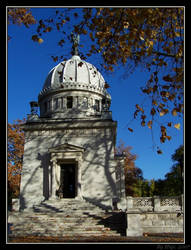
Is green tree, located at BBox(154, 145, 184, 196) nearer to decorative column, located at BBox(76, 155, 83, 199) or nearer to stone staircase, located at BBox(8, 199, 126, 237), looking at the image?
decorative column, located at BBox(76, 155, 83, 199)

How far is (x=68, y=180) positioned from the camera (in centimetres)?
1953

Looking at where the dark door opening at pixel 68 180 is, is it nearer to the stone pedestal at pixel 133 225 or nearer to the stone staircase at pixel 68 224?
the stone staircase at pixel 68 224

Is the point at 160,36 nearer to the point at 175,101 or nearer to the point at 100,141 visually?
the point at 175,101

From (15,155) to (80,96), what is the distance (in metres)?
11.1

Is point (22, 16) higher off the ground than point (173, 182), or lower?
higher

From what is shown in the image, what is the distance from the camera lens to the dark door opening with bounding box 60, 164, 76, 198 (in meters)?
19.2

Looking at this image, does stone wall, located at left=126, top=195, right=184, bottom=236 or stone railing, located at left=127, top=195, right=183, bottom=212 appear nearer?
stone wall, located at left=126, top=195, right=184, bottom=236

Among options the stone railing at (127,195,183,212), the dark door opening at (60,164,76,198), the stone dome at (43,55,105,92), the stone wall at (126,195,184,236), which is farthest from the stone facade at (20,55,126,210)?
the stone wall at (126,195,184,236)

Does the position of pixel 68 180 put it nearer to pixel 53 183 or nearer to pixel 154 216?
pixel 53 183

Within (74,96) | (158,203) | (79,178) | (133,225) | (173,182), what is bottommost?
(173,182)

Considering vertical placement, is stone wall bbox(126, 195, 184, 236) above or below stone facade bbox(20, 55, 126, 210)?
below

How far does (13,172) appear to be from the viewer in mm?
28203

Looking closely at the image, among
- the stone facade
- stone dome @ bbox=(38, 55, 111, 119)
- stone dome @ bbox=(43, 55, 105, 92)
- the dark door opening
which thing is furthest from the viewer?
stone dome @ bbox=(43, 55, 105, 92)

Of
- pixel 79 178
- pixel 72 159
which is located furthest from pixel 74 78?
pixel 79 178
